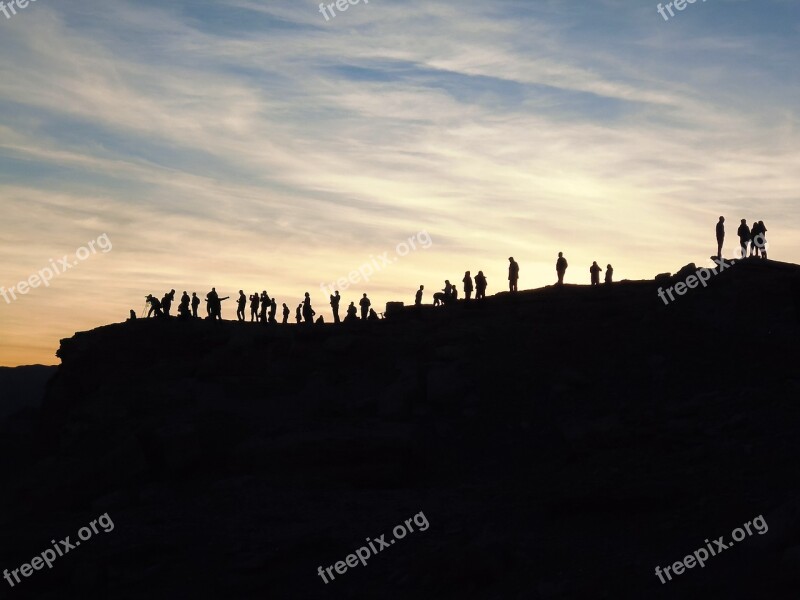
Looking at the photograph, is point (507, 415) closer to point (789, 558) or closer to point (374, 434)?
point (374, 434)

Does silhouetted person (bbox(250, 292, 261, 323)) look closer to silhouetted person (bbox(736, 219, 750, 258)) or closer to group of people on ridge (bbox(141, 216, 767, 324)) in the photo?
group of people on ridge (bbox(141, 216, 767, 324))

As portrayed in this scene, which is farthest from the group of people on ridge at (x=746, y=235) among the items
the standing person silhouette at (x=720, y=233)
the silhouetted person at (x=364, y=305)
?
the silhouetted person at (x=364, y=305)
